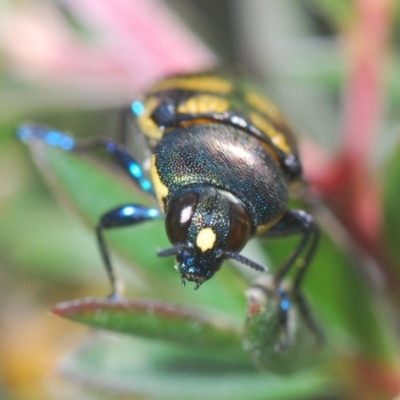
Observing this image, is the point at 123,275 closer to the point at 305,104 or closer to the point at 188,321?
the point at 188,321

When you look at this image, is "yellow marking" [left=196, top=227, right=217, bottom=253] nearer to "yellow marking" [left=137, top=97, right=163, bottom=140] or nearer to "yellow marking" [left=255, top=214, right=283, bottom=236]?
"yellow marking" [left=255, top=214, right=283, bottom=236]

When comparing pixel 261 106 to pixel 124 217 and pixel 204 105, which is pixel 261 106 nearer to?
pixel 204 105

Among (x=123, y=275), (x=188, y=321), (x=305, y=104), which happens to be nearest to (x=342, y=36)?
(x=305, y=104)

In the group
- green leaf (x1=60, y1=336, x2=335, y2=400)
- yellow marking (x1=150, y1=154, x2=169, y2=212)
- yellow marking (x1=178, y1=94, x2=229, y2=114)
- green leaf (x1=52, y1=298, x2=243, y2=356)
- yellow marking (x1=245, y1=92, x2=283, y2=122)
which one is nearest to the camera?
green leaf (x1=52, y1=298, x2=243, y2=356)

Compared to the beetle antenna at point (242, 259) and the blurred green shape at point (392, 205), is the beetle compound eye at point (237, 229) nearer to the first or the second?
the beetle antenna at point (242, 259)

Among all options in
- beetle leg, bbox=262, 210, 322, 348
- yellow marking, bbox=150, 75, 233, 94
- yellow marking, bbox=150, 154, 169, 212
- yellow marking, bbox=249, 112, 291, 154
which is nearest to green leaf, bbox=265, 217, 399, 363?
beetle leg, bbox=262, 210, 322, 348

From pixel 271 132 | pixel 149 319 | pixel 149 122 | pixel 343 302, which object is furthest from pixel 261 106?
pixel 149 319

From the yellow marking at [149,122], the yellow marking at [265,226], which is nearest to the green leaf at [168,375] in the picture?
the yellow marking at [265,226]
